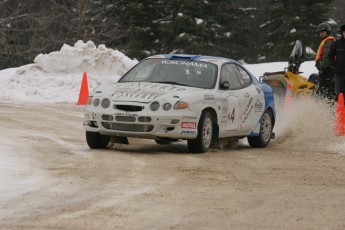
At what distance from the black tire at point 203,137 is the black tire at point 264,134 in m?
1.89

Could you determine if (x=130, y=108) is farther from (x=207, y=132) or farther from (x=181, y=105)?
(x=207, y=132)

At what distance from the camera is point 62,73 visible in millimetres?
27219

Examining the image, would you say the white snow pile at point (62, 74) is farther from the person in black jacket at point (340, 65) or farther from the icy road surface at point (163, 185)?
the icy road surface at point (163, 185)

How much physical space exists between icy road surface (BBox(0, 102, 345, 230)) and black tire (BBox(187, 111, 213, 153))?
17 cm

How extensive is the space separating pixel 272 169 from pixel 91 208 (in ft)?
12.1

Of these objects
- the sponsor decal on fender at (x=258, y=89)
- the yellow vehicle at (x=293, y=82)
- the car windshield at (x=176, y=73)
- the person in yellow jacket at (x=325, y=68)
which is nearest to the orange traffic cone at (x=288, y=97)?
the yellow vehicle at (x=293, y=82)

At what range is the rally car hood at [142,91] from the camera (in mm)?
11594

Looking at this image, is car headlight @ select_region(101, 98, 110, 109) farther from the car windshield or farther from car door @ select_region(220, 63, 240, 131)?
car door @ select_region(220, 63, 240, 131)

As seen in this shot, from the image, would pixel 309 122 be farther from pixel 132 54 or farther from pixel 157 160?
pixel 132 54

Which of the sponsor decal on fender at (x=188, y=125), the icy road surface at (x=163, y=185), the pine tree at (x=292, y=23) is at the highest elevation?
the pine tree at (x=292, y=23)

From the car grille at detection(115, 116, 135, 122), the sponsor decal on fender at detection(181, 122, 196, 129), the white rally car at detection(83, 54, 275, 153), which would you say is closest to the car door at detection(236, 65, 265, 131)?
the white rally car at detection(83, 54, 275, 153)

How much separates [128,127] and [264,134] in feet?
10.9

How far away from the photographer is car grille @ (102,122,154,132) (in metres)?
11.4

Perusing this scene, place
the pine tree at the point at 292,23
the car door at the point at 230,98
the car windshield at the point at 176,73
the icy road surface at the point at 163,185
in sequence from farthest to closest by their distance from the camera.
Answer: the pine tree at the point at 292,23, the car door at the point at 230,98, the car windshield at the point at 176,73, the icy road surface at the point at 163,185
